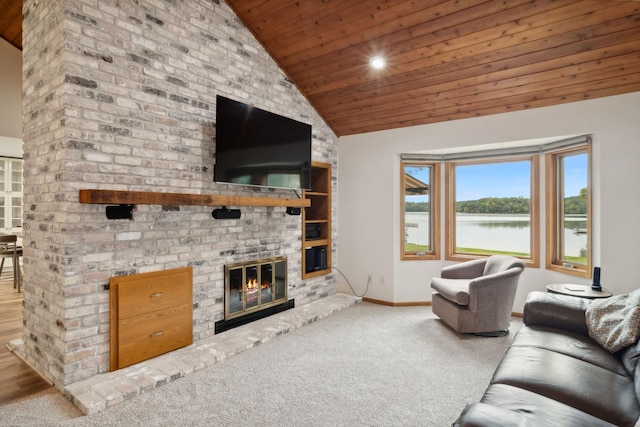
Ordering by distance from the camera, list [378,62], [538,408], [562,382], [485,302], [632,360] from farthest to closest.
A: 1. [378,62]
2. [485,302]
3. [632,360]
4. [562,382]
5. [538,408]

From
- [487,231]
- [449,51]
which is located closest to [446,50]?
[449,51]

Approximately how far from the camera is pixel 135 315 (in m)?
2.99

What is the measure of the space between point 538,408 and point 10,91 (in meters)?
6.81

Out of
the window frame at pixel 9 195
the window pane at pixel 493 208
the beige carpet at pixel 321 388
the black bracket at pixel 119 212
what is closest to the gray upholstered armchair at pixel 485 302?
the beige carpet at pixel 321 388

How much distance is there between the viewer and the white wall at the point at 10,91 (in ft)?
16.8

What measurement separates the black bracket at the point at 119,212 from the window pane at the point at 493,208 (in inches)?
163

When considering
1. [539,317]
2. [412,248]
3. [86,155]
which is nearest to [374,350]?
[539,317]

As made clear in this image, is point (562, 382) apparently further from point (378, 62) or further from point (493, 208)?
point (493, 208)

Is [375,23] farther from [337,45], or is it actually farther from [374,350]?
[374,350]

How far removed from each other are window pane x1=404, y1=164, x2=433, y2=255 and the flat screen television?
1.63m

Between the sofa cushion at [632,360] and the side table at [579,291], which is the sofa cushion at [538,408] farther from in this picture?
the side table at [579,291]

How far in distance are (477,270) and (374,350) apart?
1.84 metres

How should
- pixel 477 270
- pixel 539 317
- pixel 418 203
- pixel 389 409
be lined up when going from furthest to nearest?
pixel 418 203 → pixel 477 270 → pixel 539 317 → pixel 389 409

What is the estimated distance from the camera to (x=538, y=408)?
5.43 ft
